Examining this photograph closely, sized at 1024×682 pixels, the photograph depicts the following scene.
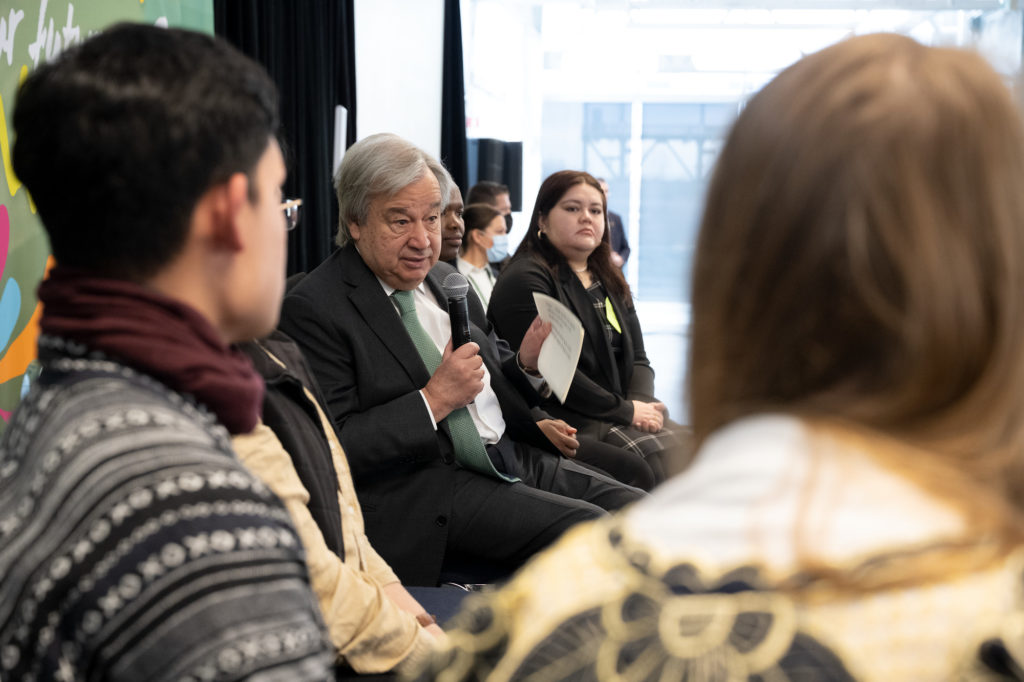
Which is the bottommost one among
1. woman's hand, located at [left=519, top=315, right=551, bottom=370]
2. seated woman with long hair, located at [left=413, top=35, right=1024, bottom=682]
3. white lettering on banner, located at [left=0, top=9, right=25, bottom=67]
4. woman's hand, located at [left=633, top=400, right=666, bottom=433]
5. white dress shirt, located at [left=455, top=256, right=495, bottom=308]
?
woman's hand, located at [left=633, top=400, right=666, bottom=433]

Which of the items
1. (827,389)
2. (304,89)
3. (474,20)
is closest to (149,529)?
(827,389)

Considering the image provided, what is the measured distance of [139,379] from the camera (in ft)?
2.65

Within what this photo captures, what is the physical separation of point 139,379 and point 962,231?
2.15ft

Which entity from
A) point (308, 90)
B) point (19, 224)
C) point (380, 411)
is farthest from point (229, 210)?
point (308, 90)

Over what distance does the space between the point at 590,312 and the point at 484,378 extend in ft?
3.71

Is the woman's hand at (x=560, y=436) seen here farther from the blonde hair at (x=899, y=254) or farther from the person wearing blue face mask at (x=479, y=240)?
the person wearing blue face mask at (x=479, y=240)

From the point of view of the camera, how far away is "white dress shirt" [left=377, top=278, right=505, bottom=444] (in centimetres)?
244

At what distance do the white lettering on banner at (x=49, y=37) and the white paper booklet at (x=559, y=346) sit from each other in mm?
1246

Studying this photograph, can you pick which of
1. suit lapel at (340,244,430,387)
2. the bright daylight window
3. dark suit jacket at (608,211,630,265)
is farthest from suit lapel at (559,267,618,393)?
the bright daylight window

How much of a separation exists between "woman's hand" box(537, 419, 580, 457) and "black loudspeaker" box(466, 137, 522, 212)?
5604 millimetres

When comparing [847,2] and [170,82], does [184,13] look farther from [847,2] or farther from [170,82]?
[847,2]

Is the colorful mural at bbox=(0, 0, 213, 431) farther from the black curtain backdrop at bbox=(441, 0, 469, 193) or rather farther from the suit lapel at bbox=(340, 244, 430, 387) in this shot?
the black curtain backdrop at bbox=(441, 0, 469, 193)

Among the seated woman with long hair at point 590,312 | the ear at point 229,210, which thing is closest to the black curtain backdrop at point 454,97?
the seated woman with long hair at point 590,312

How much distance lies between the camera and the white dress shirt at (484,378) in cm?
244
